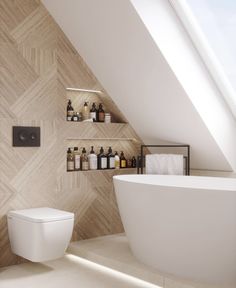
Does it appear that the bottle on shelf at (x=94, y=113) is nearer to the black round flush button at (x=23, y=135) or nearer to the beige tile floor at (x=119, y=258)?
the black round flush button at (x=23, y=135)

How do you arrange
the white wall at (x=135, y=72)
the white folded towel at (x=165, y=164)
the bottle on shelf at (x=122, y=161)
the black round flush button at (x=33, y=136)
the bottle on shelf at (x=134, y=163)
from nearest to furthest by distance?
the white wall at (x=135, y=72), the black round flush button at (x=33, y=136), the white folded towel at (x=165, y=164), the bottle on shelf at (x=122, y=161), the bottle on shelf at (x=134, y=163)

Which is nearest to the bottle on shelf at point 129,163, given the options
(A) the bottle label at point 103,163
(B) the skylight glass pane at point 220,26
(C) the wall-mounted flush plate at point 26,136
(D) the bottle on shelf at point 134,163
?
(D) the bottle on shelf at point 134,163

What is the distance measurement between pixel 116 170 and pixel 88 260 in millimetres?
1158

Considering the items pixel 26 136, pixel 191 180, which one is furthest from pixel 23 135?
pixel 191 180

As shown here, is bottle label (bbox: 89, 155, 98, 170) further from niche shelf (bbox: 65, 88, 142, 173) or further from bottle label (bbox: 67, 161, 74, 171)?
bottle label (bbox: 67, 161, 74, 171)

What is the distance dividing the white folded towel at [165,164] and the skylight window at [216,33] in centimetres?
84

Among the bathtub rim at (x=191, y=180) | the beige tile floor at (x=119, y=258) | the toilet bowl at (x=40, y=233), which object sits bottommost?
the beige tile floor at (x=119, y=258)

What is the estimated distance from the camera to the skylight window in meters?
3.86

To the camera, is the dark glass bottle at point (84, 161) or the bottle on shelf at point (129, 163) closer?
the dark glass bottle at point (84, 161)

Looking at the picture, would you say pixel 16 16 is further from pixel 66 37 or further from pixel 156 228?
pixel 156 228

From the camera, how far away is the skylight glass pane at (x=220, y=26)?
3863 millimetres

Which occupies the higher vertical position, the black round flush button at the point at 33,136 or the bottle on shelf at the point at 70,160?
the black round flush button at the point at 33,136

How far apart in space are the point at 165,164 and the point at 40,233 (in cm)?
168

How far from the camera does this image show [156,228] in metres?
3.28
